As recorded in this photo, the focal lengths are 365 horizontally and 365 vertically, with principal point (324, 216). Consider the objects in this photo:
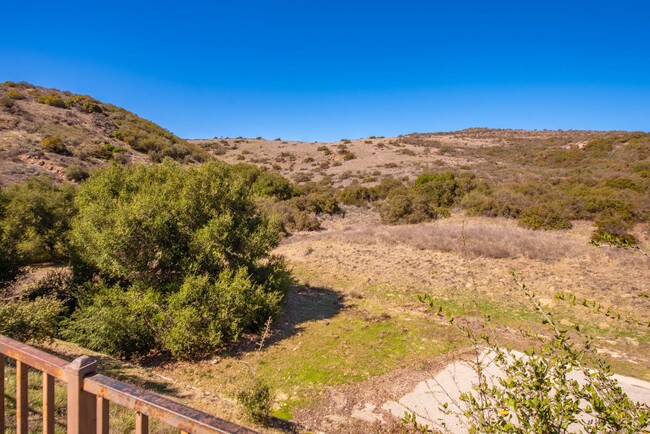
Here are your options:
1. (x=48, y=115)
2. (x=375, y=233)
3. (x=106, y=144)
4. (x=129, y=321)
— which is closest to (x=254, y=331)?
(x=129, y=321)

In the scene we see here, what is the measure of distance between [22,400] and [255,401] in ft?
10.9

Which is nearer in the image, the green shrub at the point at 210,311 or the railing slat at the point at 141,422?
the railing slat at the point at 141,422

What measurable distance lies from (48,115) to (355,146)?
36.6 meters

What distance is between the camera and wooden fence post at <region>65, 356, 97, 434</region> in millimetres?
1876

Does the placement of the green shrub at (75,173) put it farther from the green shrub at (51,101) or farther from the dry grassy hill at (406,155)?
the dry grassy hill at (406,155)

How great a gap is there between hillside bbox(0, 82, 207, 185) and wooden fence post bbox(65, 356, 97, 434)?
61.9 ft

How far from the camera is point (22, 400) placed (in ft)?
7.30

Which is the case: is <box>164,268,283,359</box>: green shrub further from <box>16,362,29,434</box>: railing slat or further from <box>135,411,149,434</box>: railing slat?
<box>135,411,149,434</box>: railing slat

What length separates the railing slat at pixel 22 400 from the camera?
85.0 inches

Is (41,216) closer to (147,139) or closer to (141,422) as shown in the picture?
(141,422)

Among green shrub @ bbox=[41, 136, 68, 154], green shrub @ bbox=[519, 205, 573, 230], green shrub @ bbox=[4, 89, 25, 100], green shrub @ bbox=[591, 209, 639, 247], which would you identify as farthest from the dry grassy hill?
green shrub @ bbox=[4, 89, 25, 100]

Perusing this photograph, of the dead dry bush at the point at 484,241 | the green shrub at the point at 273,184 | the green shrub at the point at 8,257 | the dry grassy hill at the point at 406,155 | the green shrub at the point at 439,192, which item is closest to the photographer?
the green shrub at the point at 8,257

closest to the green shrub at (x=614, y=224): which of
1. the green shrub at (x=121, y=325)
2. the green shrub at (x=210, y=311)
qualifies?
the green shrub at (x=210, y=311)

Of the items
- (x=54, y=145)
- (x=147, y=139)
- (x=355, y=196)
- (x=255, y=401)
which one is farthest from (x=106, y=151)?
(x=255, y=401)
